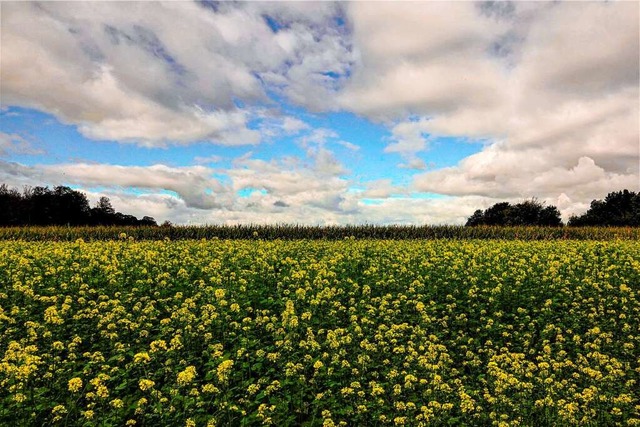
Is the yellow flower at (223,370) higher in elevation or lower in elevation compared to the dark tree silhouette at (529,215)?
lower

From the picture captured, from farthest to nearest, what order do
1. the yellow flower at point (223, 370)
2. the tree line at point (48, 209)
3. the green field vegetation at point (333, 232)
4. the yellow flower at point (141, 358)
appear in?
the tree line at point (48, 209)
the green field vegetation at point (333, 232)
the yellow flower at point (141, 358)
the yellow flower at point (223, 370)

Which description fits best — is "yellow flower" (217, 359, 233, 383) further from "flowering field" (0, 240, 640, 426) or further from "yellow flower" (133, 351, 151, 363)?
"yellow flower" (133, 351, 151, 363)

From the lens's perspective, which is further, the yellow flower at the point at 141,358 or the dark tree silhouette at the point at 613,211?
the dark tree silhouette at the point at 613,211

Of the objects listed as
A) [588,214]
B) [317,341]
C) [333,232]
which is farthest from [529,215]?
[317,341]

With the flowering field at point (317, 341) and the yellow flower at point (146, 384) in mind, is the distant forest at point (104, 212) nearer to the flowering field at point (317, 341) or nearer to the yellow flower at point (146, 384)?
the flowering field at point (317, 341)

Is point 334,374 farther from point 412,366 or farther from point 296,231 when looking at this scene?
point 296,231

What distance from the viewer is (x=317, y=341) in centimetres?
1323

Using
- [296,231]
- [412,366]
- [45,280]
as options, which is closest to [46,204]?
[296,231]

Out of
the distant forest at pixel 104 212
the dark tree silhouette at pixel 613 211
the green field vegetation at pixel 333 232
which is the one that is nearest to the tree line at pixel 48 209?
the distant forest at pixel 104 212

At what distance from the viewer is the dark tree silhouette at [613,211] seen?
3462 inches

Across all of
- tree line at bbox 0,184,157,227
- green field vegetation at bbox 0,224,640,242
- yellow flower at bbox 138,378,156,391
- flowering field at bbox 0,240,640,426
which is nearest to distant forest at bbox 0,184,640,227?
tree line at bbox 0,184,157,227

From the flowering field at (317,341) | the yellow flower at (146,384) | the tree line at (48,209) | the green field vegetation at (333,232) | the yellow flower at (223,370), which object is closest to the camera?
the yellow flower at (146,384)

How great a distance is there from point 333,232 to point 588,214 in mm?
83469

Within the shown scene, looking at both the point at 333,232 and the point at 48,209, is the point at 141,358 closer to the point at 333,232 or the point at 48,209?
the point at 333,232
